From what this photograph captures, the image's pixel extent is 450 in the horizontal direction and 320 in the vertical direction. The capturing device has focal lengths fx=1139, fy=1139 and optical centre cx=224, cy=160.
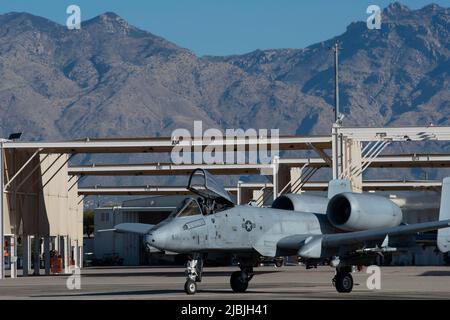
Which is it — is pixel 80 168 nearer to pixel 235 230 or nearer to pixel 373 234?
pixel 235 230

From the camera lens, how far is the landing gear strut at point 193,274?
31.2m

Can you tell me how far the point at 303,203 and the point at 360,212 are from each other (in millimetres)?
2055

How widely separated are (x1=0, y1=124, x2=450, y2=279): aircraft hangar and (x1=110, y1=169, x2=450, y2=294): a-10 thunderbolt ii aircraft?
20391 millimetres

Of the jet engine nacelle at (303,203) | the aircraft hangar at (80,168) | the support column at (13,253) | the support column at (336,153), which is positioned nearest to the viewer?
the jet engine nacelle at (303,203)

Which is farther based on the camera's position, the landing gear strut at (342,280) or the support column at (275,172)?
the support column at (275,172)

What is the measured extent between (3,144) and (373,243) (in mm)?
30313

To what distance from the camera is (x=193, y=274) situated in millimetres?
31438

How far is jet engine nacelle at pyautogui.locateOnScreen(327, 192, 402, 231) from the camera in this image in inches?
1323

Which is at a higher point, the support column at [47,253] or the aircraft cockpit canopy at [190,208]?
the aircraft cockpit canopy at [190,208]

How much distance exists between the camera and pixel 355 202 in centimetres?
3362

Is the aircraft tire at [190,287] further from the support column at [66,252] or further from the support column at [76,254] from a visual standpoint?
the support column at [76,254]

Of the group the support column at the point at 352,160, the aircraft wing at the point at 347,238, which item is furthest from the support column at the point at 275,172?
the aircraft wing at the point at 347,238

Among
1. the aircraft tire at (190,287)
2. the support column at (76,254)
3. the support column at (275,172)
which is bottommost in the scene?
the aircraft tire at (190,287)

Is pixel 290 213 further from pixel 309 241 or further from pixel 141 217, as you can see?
pixel 141 217
